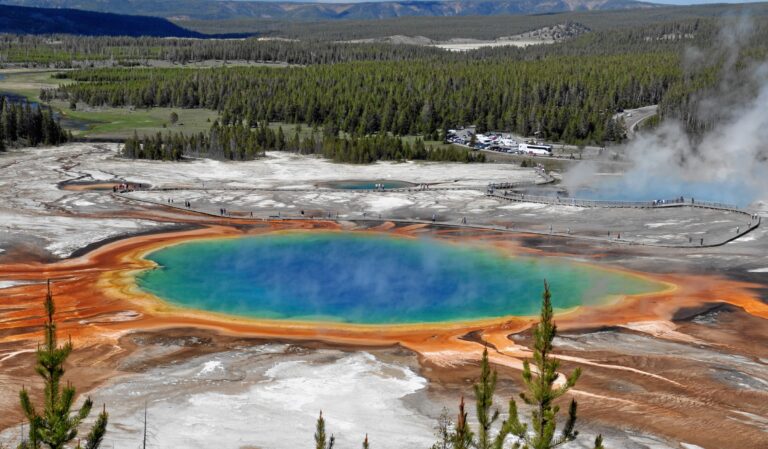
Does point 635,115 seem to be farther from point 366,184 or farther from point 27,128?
point 27,128

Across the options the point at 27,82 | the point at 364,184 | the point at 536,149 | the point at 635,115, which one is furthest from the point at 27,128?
the point at 635,115

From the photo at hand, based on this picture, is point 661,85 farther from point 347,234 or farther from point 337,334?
point 337,334

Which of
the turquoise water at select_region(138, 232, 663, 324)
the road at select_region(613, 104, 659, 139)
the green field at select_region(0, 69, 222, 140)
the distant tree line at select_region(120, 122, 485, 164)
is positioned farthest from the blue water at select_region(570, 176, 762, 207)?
the green field at select_region(0, 69, 222, 140)

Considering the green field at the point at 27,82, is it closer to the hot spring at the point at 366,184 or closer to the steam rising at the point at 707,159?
the hot spring at the point at 366,184

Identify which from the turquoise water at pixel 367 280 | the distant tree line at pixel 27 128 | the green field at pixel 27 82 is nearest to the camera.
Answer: the turquoise water at pixel 367 280

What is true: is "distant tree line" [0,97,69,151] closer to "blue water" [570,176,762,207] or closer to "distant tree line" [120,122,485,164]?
"distant tree line" [120,122,485,164]

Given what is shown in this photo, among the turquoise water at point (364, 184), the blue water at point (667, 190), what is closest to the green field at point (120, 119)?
the turquoise water at point (364, 184)

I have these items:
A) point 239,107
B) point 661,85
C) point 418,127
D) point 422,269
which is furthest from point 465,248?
point 661,85
